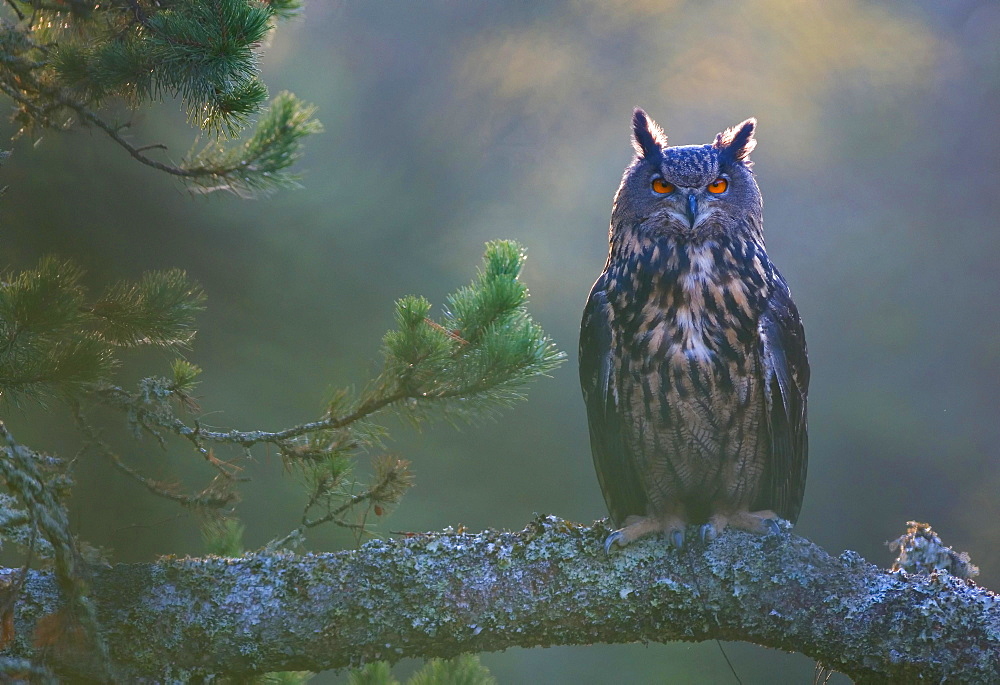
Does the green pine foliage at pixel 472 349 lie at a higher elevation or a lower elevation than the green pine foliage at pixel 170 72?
lower

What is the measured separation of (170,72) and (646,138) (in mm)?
1091

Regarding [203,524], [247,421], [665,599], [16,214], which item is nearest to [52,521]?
[203,524]

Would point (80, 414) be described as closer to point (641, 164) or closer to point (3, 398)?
point (3, 398)

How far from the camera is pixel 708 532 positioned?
157cm

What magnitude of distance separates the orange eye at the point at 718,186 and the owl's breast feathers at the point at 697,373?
0.12m

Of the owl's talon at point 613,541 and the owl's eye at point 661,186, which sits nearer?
the owl's talon at point 613,541

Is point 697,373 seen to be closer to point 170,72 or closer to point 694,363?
point 694,363

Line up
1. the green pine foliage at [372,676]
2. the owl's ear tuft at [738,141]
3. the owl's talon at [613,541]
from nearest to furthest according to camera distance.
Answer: the owl's talon at [613,541]
the green pine foliage at [372,676]
the owl's ear tuft at [738,141]

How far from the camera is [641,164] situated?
1921mm

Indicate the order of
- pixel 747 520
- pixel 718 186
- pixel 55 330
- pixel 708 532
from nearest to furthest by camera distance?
pixel 55 330 → pixel 708 532 → pixel 747 520 → pixel 718 186

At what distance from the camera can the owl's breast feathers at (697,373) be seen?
1.65 m

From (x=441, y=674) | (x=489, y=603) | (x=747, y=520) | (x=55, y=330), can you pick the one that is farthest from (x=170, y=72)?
(x=747, y=520)

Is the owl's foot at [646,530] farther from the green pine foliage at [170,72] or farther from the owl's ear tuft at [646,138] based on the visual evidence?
the green pine foliage at [170,72]

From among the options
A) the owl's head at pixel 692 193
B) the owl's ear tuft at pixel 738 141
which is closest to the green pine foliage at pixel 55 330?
the owl's head at pixel 692 193
